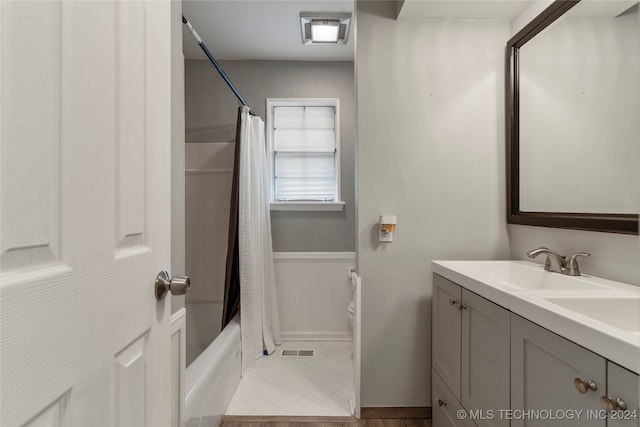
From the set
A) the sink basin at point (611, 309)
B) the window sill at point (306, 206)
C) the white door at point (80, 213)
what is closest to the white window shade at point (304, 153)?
the window sill at point (306, 206)

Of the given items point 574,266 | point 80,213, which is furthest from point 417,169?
point 80,213

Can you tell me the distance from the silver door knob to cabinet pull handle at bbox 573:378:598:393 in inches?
36.5

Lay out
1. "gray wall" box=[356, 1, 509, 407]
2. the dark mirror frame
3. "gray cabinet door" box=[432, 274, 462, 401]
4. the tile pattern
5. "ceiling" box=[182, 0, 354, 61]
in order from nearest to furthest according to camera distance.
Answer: the dark mirror frame, "gray cabinet door" box=[432, 274, 462, 401], "gray wall" box=[356, 1, 509, 407], "ceiling" box=[182, 0, 354, 61], the tile pattern

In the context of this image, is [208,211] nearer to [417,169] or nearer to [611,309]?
[417,169]

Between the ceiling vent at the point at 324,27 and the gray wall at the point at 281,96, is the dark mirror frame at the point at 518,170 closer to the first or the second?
the ceiling vent at the point at 324,27

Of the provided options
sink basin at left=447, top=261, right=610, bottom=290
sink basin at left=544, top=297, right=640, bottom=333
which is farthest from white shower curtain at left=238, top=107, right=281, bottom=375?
sink basin at left=544, top=297, right=640, bottom=333

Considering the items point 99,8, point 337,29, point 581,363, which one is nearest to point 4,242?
point 99,8

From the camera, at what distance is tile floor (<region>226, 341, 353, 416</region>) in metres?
1.90

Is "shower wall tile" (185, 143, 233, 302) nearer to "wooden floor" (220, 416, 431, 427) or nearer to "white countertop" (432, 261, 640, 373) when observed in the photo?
"wooden floor" (220, 416, 431, 427)

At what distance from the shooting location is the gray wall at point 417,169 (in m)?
1.82

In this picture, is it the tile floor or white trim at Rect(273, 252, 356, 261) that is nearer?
the tile floor

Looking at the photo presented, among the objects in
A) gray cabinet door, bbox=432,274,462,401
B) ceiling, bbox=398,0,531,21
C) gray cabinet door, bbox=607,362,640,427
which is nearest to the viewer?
gray cabinet door, bbox=607,362,640,427

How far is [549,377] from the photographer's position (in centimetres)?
85

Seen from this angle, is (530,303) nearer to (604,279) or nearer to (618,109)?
(604,279)
